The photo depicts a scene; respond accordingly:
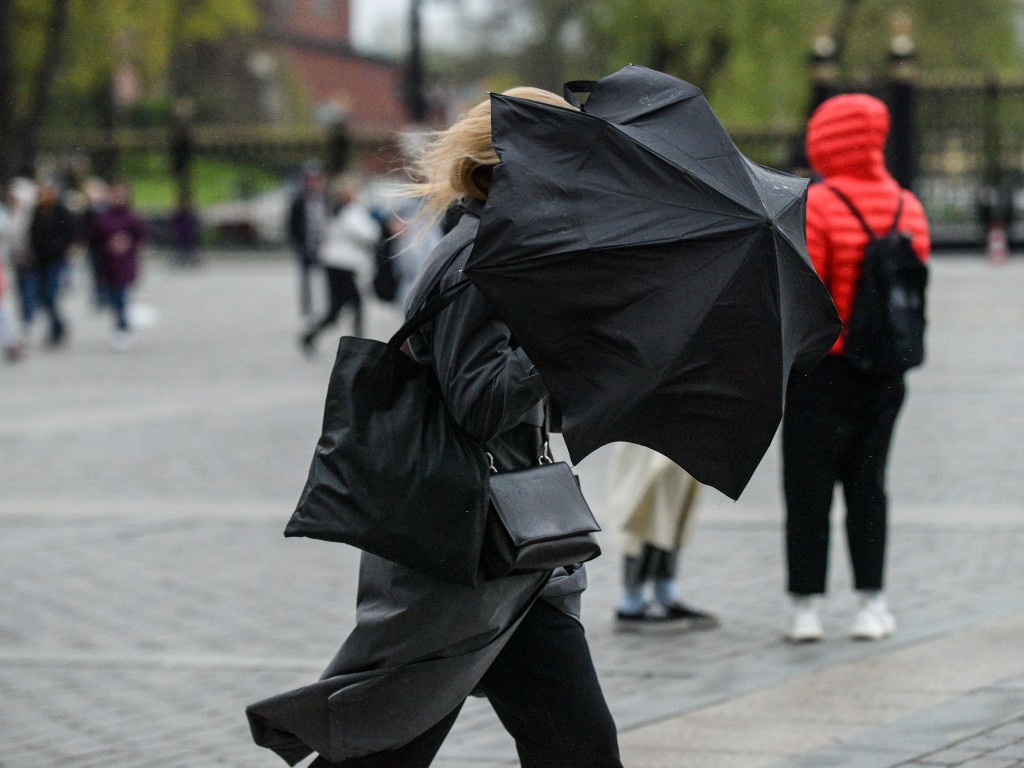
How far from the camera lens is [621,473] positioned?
5.94 metres

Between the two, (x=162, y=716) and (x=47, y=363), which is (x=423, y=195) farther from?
(x=47, y=363)

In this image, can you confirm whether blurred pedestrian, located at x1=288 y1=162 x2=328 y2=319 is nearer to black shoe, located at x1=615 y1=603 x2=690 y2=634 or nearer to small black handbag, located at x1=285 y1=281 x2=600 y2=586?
black shoe, located at x1=615 y1=603 x2=690 y2=634

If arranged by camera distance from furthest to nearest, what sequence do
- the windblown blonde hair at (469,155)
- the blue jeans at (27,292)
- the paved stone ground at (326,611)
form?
the blue jeans at (27,292), the paved stone ground at (326,611), the windblown blonde hair at (469,155)

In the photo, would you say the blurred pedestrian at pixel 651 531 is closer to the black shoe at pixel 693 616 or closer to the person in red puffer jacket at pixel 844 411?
the black shoe at pixel 693 616

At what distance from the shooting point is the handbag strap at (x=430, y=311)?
2.87 meters

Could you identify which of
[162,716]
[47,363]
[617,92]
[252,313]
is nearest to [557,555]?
[617,92]

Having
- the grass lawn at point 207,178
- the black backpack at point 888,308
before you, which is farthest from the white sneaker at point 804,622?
the grass lawn at point 207,178

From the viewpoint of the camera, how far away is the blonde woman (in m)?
2.88

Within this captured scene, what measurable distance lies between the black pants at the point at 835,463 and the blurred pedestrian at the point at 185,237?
1236 inches

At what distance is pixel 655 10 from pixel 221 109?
28647 mm

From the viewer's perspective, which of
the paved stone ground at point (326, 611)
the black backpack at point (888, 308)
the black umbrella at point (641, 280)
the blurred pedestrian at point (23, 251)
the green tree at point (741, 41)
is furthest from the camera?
the green tree at point (741, 41)

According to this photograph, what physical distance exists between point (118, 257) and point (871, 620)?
46.8 feet

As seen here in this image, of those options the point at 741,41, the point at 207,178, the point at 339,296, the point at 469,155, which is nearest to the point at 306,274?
the point at 339,296

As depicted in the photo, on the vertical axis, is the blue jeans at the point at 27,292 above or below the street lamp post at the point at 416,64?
below
